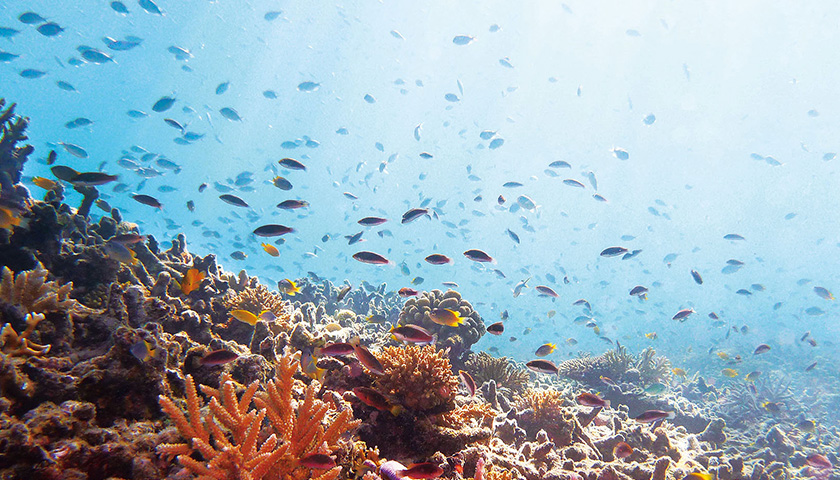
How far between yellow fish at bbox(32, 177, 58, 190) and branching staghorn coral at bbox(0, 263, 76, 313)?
394 centimetres

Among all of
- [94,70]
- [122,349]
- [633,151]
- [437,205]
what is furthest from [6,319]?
[633,151]

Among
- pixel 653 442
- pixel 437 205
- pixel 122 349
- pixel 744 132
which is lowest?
pixel 653 442

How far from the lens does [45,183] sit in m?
6.27

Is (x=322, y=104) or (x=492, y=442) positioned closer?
(x=492, y=442)

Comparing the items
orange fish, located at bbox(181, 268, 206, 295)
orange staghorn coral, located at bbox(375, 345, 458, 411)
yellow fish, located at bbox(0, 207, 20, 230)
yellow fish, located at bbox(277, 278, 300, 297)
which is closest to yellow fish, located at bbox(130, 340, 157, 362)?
orange staghorn coral, located at bbox(375, 345, 458, 411)

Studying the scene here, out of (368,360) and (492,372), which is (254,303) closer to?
(368,360)

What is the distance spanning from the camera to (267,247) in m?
8.09

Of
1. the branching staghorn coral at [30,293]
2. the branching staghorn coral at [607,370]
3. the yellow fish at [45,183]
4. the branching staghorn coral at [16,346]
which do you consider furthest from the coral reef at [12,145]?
the branching staghorn coral at [607,370]

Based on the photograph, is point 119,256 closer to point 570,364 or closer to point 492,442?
point 492,442

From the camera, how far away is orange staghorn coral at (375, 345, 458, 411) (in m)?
3.42

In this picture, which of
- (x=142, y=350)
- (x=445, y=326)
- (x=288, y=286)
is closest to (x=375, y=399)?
(x=142, y=350)

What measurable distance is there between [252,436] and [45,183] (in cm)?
770

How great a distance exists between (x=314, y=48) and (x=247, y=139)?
154 ft

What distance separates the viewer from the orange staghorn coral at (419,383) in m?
3.42
